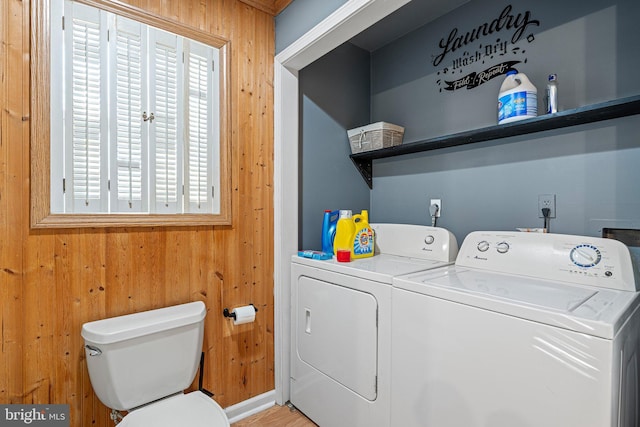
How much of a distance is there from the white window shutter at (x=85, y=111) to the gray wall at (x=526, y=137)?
1.75 meters

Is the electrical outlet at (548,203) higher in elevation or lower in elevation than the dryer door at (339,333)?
higher

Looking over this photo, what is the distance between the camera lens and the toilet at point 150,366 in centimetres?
129

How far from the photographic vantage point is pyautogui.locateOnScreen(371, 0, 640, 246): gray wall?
1.41m

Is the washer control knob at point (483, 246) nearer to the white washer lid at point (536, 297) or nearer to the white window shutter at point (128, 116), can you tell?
the white washer lid at point (536, 297)

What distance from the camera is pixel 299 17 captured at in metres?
1.79

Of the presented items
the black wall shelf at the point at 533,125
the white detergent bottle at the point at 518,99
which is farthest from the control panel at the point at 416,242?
the white detergent bottle at the point at 518,99

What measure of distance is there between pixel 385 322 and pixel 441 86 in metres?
1.54

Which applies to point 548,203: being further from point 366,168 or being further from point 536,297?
point 366,168

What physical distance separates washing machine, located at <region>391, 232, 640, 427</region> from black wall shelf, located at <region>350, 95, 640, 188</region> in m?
0.51

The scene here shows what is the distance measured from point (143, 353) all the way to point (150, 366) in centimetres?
7

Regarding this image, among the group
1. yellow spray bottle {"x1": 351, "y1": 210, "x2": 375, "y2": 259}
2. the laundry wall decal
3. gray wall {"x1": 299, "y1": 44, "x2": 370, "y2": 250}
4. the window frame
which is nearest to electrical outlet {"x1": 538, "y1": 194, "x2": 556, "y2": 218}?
the laundry wall decal

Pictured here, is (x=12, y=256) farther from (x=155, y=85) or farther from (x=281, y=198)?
(x=281, y=198)

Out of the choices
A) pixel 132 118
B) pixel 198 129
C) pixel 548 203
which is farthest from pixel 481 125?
pixel 132 118

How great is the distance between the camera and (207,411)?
1.33m
